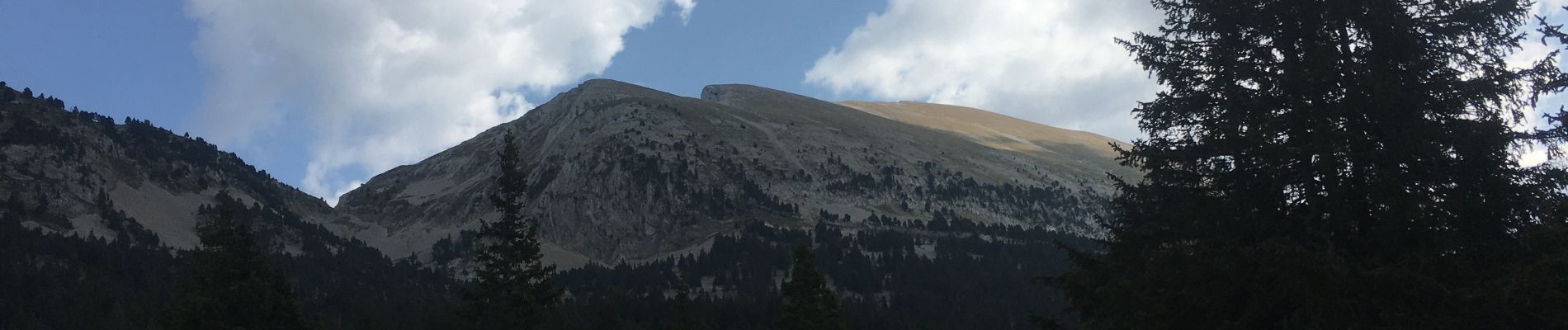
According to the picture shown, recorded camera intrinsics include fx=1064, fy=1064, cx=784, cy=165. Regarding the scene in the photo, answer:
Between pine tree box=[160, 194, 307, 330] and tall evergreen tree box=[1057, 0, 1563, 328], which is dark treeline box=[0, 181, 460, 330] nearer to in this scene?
pine tree box=[160, 194, 307, 330]

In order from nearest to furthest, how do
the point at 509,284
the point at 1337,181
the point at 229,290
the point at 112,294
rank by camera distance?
the point at 1337,181
the point at 229,290
the point at 509,284
the point at 112,294

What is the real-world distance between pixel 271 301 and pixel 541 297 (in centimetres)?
920

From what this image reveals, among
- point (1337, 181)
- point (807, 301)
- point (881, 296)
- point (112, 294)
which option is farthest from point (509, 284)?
point (881, 296)

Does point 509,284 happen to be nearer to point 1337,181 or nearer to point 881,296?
point 1337,181

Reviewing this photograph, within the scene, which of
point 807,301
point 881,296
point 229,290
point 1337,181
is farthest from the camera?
point 881,296

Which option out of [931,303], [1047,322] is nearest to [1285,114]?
[1047,322]

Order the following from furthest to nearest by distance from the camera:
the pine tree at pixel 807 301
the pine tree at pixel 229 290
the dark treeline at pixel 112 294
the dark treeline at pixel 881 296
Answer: the dark treeline at pixel 881 296, the dark treeline at pixel 112 294, the pine tree at pixel 807 301, the pine tree at pixel 229 290

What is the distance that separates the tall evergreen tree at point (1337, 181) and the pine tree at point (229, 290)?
95.6 ft

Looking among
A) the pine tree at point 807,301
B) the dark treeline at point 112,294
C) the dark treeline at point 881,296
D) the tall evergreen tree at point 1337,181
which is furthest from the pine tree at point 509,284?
the dark treeline at point 112,294

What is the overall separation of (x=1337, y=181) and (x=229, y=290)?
3291cm

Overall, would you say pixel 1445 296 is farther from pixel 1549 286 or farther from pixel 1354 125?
pixel 1354 125

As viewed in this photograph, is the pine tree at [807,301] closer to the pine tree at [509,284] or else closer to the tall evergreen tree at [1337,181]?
the pine tree at [509,284]

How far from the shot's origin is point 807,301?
56.0m

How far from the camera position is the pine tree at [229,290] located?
34188mm
